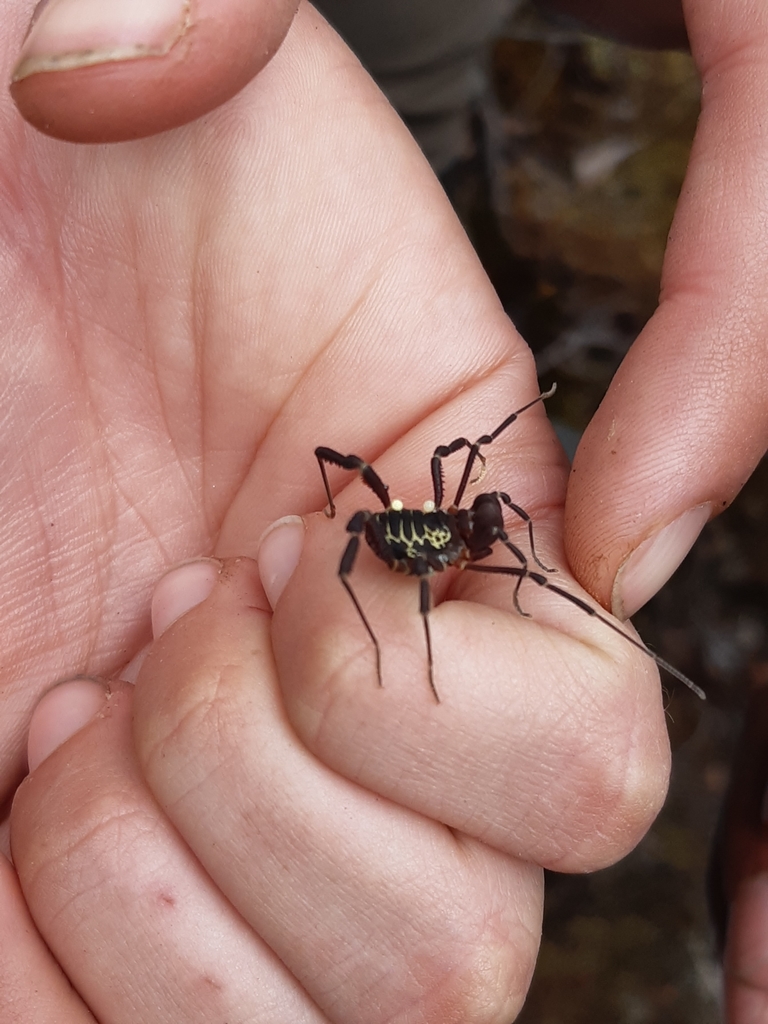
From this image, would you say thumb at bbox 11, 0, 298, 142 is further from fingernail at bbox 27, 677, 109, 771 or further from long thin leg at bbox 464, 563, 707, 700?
fingernail at bbox 27, 677, 109, 771

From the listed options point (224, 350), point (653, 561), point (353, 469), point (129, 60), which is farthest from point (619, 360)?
point (129, 60)

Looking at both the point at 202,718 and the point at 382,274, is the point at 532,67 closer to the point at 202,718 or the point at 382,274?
the point at 382,274

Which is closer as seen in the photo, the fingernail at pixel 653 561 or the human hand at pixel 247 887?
the human hand at pixel 247 887

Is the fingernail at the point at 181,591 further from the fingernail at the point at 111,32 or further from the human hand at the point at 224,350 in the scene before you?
the fingernail at the point at 111,32

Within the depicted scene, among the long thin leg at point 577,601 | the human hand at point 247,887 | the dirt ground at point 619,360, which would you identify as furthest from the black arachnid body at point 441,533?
the dirt ground at point 619,360

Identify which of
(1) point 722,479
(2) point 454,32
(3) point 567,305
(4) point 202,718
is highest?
(2) point 454,32

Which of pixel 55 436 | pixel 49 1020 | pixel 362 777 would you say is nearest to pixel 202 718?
pixel 362 777

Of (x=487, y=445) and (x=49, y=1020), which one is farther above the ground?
(x=487, y=445)
